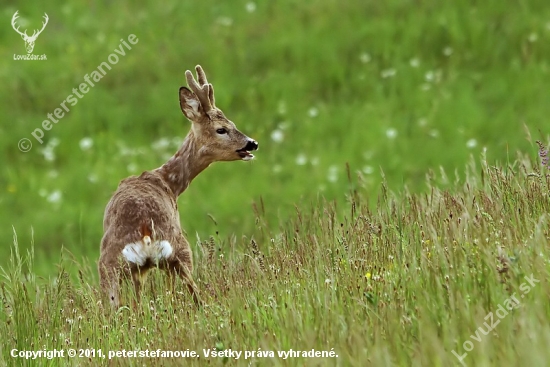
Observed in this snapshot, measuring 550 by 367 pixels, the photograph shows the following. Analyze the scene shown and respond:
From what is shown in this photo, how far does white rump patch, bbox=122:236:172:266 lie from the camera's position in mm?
6789

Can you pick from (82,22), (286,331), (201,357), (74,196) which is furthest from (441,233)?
(82,22)

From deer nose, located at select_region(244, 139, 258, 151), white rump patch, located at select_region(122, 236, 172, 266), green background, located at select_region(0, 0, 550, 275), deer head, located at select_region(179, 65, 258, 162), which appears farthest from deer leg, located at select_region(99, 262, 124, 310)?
green background, located at select_region(0, 0, 550, 275)

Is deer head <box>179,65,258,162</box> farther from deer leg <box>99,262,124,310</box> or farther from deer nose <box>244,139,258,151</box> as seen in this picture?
deer leg <box>99,262,124,310</box>

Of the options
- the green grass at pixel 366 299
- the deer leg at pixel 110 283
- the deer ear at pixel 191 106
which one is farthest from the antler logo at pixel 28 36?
the green grass at pixel 366 299

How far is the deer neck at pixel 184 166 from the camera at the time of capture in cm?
790

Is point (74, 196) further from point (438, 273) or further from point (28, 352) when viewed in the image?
point (438, 273)

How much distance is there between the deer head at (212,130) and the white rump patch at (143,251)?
122 cm

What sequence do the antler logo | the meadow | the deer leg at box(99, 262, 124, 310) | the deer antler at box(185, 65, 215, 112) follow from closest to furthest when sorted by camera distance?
the meadow → the deer leg at box(99, 262, 124, 310) → the deer antler at box(185, 65, 215, 112) → the antler logo

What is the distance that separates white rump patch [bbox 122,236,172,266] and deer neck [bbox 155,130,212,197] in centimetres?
112

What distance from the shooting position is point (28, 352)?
551 centimetres

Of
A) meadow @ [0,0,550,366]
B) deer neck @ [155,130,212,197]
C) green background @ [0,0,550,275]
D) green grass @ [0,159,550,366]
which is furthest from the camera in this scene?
green background @ [0,0,550,275]

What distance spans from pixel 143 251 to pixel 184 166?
129 cm

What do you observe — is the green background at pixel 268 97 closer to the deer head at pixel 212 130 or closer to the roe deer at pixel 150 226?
the deer head at pixel 212 130

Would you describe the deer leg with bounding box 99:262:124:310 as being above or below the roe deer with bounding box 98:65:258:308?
below
